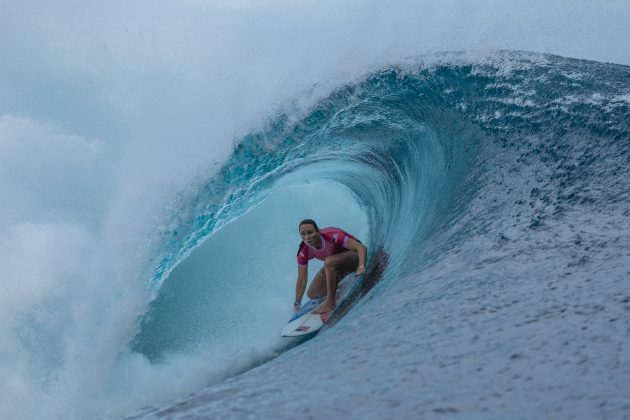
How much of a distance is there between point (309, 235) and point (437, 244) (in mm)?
1673

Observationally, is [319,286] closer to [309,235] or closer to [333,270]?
[333,270]

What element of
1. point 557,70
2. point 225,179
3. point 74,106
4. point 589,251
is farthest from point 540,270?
point 74,106

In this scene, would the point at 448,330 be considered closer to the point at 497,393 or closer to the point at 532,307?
the point at 532,307

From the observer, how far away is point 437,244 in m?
3.73

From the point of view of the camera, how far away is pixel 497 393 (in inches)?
60.8

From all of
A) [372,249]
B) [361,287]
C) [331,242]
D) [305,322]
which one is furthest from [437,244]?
[372,249]

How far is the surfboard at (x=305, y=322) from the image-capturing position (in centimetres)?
538

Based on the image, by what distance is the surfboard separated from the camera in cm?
538

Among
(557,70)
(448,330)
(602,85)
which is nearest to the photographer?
(448,330)

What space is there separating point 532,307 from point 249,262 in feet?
20.9

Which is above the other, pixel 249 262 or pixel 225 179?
pixel 225 179

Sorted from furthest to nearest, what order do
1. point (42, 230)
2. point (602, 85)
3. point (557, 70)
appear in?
point (42, 230), point (557, 70), point (602, 85)

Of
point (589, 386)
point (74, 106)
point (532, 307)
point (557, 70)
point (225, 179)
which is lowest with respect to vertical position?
point (589, 386)

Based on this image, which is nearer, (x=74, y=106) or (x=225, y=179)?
(x=225, y=179)
